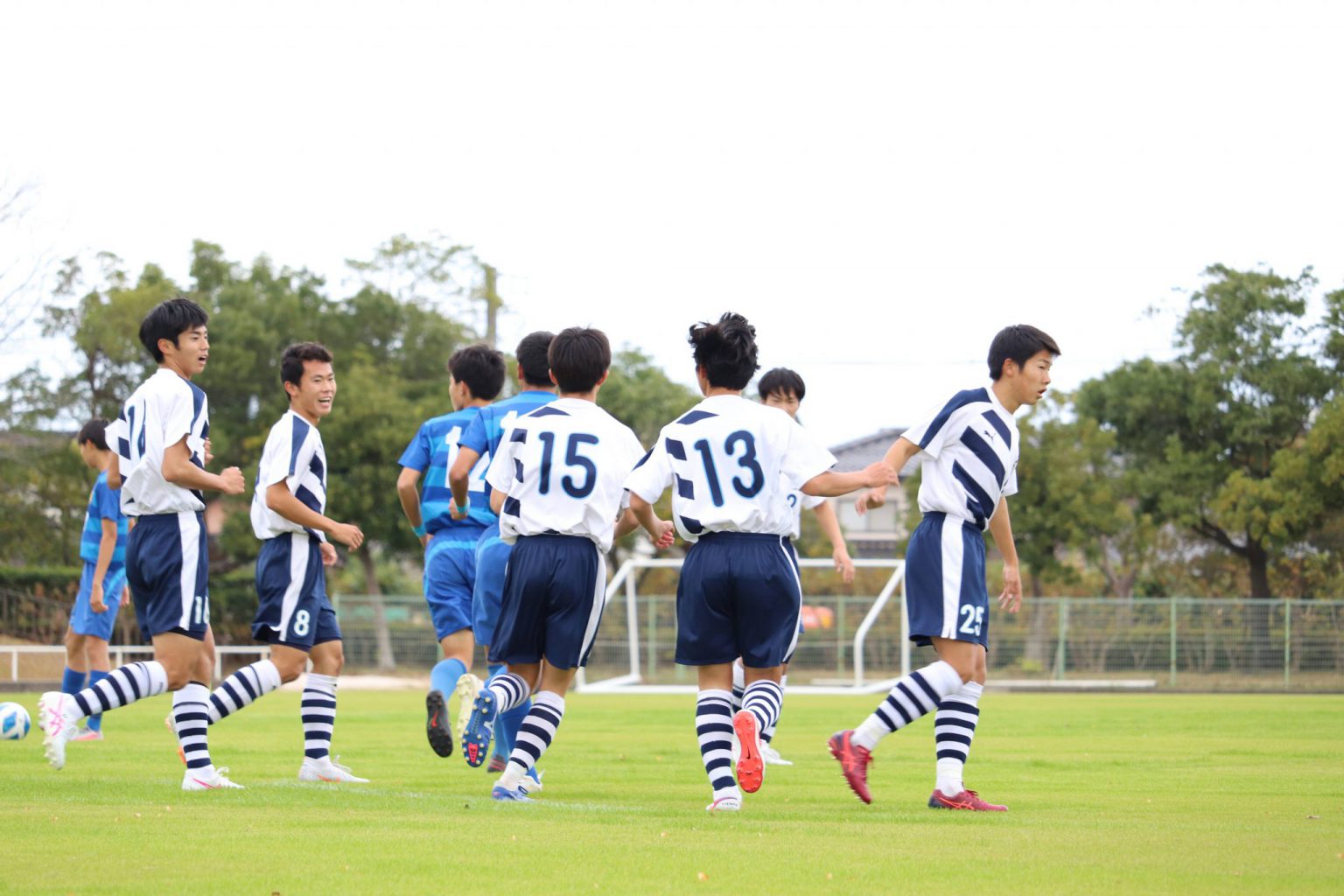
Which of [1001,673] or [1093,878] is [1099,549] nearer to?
[1001,673]

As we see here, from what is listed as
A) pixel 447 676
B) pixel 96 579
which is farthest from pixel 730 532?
pixel 96 579

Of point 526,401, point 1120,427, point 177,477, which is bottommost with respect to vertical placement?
point 177,477

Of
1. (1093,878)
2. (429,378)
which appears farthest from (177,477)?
(429,378)

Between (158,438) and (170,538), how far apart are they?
1.50ft

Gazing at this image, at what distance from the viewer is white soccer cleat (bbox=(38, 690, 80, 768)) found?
6.61m

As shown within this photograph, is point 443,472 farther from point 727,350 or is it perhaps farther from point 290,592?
point 727,350

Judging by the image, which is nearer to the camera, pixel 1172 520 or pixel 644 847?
pixel 644 847

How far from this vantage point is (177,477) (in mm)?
6871

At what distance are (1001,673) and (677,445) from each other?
915 inches

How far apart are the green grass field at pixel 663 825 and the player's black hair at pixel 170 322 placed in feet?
6.83

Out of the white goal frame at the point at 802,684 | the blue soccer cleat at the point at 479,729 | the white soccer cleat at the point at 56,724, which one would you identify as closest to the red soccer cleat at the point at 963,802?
the blue soccer cleat at the point at 479,729

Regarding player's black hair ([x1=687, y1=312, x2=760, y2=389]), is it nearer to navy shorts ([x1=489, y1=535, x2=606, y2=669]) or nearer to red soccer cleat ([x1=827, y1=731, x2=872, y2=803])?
navy shorts ([x1=489, y1=535, x2=606, y2=669])

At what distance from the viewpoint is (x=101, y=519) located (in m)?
11.4

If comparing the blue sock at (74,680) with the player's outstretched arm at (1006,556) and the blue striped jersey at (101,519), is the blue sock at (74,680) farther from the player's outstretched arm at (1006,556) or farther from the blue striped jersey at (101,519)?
the player's outstretched arm at (1006,556)
